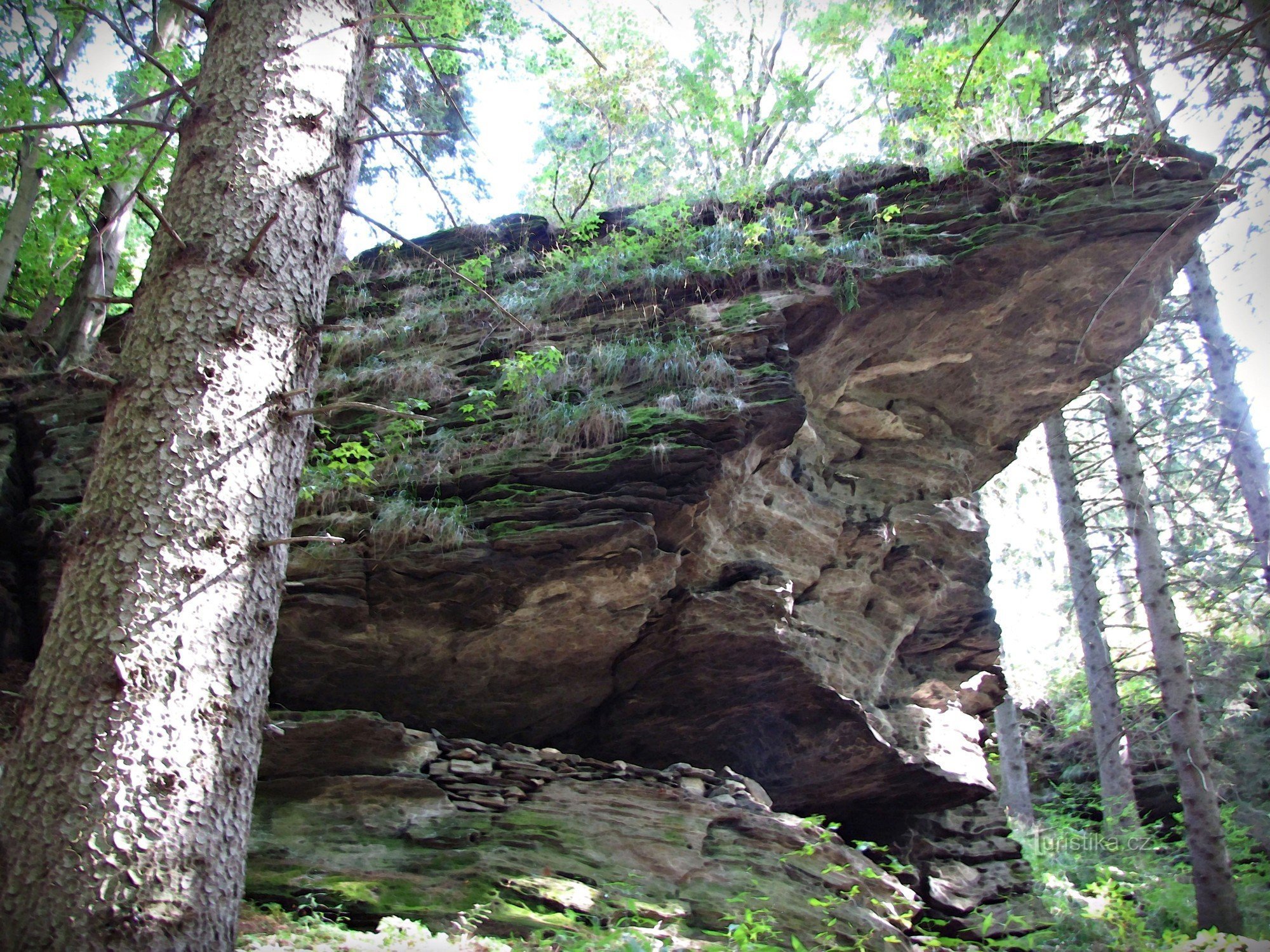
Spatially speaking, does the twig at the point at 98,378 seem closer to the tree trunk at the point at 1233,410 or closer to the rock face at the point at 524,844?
the rock face at the point at 524,844

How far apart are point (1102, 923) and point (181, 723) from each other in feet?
32.1

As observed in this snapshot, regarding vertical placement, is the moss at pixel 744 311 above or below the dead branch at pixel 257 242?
above

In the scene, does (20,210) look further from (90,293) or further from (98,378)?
(98,378)

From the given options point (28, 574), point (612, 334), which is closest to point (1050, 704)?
point (612, 334)

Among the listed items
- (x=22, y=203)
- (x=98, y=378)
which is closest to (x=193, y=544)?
(x=98, y=378)

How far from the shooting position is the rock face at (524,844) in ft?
15.8

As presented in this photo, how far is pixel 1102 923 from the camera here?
8797 mm

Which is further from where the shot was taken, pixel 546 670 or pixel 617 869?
pixel 546 670

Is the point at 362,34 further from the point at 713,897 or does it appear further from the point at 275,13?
the point at 713,897

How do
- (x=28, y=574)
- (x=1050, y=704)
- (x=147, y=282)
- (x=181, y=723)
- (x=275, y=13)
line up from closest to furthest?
1. (x=181, y=723)
2. (x=147, y=282)
3. (x=275, y=13)
4. (x=28, y=574)
5. (x=1050, y=704)

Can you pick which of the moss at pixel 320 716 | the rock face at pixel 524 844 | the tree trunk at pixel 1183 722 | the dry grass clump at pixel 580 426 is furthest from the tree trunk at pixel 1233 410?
the moss at pixel 320 716

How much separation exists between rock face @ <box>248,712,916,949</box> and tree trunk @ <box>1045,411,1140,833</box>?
7.42 metres

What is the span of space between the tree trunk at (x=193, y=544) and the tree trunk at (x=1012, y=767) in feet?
40.9

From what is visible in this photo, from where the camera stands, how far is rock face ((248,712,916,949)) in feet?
15.8
